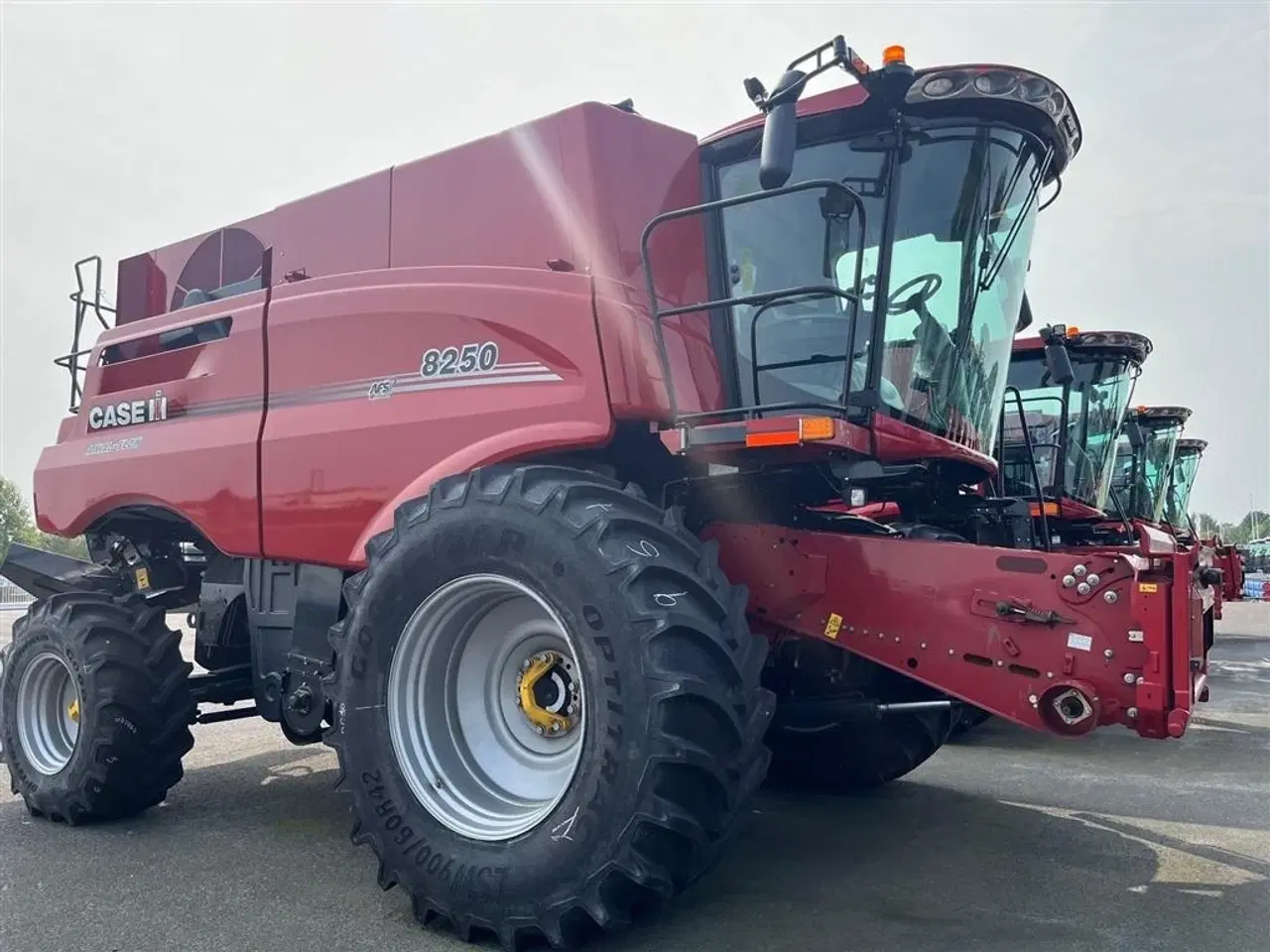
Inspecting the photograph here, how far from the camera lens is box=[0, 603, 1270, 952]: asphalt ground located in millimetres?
3613

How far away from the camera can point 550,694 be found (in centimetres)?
402

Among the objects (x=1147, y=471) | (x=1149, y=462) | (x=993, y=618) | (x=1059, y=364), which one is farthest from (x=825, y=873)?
(x=1149, y=462)

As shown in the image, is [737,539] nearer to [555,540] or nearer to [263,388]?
[555,540]

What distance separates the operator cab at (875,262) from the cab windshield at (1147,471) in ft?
29.1

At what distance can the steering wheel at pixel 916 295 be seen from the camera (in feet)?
13.4

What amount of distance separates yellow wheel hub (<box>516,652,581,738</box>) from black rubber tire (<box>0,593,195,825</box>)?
2.39 metres

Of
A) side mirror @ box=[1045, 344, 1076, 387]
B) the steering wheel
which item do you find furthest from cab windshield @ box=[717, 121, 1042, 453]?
side mirror @ box=[1045, 344, 1076, 387]

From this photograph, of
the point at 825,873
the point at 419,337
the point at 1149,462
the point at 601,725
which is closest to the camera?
the point at 601,725

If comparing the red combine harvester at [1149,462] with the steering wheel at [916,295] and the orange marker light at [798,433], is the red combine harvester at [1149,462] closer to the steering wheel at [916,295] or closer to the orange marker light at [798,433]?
the steering wheel at [916,295]

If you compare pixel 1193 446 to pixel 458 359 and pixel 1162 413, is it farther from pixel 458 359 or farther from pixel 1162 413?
pixel 458 359

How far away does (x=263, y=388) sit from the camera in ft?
17.1

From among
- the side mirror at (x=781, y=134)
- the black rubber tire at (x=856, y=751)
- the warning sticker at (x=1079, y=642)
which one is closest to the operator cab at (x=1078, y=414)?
the black rubber tire at (x=856, y=751)

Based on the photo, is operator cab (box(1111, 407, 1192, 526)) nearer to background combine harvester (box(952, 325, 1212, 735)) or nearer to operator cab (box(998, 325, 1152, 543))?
background combine harvester (box(952, 325, 1212, 735))

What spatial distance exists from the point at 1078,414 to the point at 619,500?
749 centimetres
